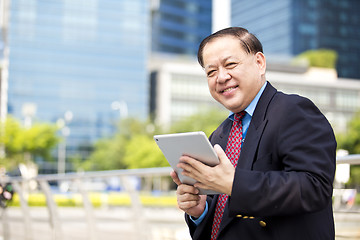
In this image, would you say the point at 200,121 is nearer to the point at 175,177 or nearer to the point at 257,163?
the point at 175,177

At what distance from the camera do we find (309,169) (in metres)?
1.78

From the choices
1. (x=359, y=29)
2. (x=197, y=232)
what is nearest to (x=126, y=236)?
(x=197, y=232)

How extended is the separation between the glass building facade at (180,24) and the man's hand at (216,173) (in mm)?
109935

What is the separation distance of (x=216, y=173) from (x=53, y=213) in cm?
499

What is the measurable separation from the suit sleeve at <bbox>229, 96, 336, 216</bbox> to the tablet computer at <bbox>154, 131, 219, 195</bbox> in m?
0.11

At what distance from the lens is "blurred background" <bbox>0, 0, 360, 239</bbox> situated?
56.6 m

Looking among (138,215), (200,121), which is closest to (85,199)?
(138,215)

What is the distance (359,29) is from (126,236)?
118168mm

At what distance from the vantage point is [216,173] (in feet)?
6.08

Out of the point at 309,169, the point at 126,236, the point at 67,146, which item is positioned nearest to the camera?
the point at 309,169

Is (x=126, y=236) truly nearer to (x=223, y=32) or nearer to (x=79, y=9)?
(x=223, y=32)

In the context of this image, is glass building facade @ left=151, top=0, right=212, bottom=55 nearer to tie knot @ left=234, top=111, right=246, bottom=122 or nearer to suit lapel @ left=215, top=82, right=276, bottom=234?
tie knot @ left=234, top=111, right=246, bottom=122

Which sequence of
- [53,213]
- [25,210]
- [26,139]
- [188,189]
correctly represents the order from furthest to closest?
[26,139] < [25,210] < [53,213] < [188,189]

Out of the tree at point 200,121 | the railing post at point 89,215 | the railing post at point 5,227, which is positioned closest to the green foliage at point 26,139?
the tree at point 200,121
